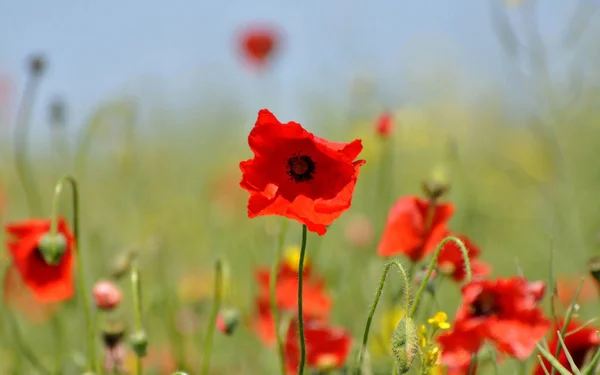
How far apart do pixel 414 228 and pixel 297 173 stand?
333mm

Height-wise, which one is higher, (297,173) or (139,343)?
(297,173)

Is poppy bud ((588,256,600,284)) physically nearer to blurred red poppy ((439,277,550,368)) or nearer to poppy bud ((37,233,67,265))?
blurred red poppy ((439,277,550,368))

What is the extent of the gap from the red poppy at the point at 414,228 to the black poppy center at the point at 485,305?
30 centimetres

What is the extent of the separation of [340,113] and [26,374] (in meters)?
3.96

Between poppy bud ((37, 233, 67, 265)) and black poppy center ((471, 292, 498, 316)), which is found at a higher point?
poppy bud ((37, 233, 67, 265))

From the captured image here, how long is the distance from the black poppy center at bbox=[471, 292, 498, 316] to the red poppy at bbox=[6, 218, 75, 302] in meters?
0.87

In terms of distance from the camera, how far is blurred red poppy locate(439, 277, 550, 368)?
110 centimetres

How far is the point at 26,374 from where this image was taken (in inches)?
88.0

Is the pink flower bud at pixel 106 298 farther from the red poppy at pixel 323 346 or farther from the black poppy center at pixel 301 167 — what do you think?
the black poppy center at pixel 301 167

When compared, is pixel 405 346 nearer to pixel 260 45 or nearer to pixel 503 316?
pixel 503 316

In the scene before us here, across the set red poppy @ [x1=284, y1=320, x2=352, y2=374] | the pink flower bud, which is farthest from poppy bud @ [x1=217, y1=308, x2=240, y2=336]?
the pink flower bud

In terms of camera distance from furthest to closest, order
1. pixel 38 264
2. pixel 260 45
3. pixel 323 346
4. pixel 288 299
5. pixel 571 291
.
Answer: pixel 260 45, pixel 571 291, pixel 288 299, pixel 38 264, pixel 323 346

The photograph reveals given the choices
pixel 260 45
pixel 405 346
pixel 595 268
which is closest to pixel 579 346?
pixel 595 268

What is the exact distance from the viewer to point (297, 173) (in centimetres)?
122
